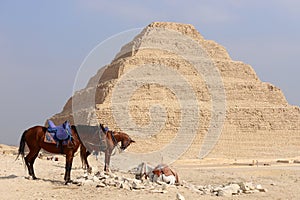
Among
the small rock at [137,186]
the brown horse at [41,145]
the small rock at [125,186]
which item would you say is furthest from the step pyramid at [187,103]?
the small rock at [125,186]

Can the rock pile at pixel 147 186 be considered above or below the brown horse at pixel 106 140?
below

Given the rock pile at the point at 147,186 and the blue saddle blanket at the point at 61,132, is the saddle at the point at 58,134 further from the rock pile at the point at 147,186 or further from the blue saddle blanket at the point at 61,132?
the rock pile at the point at 147,186

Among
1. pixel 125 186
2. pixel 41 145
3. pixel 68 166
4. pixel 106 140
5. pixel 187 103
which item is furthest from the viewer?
pixel 187 103

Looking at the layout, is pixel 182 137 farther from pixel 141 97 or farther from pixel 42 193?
pixel 42 193

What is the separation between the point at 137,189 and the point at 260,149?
40.0m

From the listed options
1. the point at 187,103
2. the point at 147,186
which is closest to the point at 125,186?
the point at 147,186

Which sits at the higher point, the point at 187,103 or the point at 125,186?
the point at 187,103

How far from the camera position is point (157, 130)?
51875 mm

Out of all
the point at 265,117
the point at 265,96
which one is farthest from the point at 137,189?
the point at 265,96

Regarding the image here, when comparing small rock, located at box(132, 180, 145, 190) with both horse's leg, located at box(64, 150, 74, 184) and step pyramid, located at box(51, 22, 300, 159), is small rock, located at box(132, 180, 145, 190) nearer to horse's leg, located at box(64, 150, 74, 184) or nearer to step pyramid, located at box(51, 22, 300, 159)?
horse's leg, located at box(64, 150, 74, 184)

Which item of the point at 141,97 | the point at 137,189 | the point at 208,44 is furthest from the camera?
the point at 208,44

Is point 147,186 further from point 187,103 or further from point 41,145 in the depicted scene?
point 187,103

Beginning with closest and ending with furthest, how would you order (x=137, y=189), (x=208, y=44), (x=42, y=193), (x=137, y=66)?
(x=42, y=193), (x=137, y=189), (x=137, y=66), (x=208, y=44)

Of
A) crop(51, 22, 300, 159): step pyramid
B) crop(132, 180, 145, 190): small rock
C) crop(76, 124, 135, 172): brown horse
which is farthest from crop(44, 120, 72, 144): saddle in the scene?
crop(51, 22, 300, 159): step pyramid
